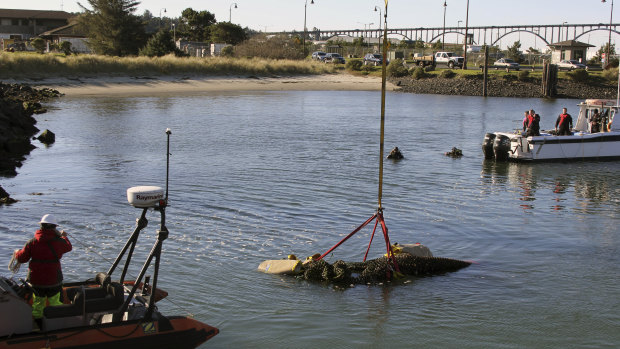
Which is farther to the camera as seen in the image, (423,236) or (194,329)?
(423,236)

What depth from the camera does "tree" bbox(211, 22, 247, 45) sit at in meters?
105

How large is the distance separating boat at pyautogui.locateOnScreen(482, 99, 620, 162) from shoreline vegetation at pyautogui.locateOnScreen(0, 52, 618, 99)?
130ft

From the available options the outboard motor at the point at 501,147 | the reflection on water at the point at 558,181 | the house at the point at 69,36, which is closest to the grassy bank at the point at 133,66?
the house at the point at 69,36

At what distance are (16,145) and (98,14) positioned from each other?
5943 centimetres

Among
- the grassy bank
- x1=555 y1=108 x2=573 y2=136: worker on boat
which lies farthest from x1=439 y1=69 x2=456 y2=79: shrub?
x1=555 y1=108 x2=573 y2=136: worker on boat

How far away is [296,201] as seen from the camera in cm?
1955

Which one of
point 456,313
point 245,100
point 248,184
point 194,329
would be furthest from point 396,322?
point 245,100

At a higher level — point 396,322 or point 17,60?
point 17,60

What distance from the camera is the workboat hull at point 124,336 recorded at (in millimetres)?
8016

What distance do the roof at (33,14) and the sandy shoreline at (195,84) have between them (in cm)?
5503

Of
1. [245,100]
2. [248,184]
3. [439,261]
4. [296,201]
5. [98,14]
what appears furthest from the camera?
[98,14]

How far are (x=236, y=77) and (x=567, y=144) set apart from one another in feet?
162

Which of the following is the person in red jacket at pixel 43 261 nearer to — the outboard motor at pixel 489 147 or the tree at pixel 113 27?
the outboard motor at pixel 489 147

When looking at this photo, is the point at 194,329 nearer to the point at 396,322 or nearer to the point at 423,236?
the point at 396,322
